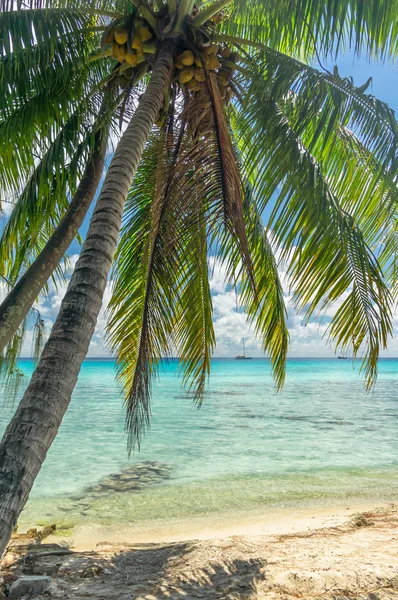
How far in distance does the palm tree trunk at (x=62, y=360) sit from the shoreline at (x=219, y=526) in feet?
15.0

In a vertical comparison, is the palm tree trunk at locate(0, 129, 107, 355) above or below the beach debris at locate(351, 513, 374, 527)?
above

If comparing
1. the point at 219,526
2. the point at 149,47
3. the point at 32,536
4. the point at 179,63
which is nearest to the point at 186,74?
the point at 179,63

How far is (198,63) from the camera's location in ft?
14.9

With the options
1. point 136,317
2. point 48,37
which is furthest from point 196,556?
point 48,37

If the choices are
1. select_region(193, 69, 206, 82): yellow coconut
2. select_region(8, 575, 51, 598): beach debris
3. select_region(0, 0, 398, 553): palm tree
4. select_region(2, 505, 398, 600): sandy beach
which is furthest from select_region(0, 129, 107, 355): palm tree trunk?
select_region(2, 505, 398, 600): sandy beach

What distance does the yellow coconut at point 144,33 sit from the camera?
451cm

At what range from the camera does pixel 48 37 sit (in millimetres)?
A: 4512

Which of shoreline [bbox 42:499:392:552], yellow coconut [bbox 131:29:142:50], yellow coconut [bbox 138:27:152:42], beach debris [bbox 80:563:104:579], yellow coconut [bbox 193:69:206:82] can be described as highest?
yellow coconut [bbox 138:27:152:42]

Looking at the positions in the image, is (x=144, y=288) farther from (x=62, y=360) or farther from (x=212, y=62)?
(x=62, y=360)

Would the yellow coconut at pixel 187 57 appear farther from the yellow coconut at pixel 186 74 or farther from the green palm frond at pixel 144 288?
the green palm frond at pixel 144 288

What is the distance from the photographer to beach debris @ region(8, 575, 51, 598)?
3.65m

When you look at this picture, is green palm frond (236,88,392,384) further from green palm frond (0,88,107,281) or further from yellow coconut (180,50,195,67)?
green palm frond (0,88,107,281)

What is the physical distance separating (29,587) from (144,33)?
16.2 feet

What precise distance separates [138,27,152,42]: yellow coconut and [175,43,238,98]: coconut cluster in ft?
1.17
